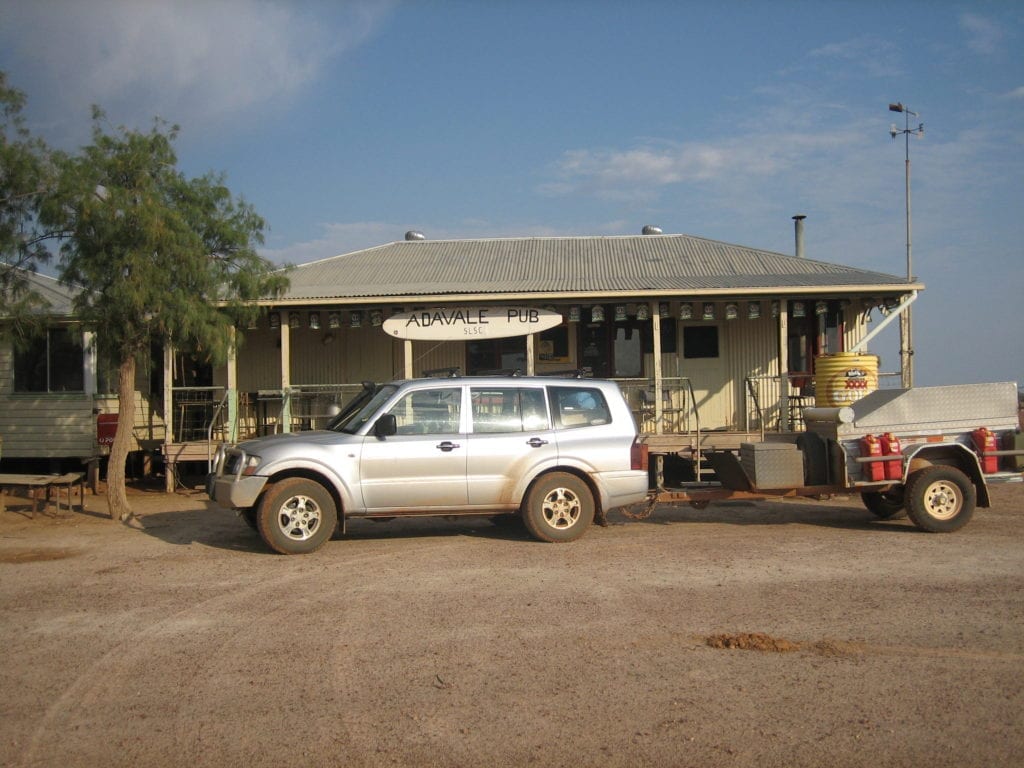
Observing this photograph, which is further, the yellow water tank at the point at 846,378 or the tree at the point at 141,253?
the yellow water tank at the point at 846,378

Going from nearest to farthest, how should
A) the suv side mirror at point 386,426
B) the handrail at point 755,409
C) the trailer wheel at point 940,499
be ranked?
1. the suv side mirror at point 386,426
2. the trailer wheel at point 940,499
3. the handrail at point 755,409

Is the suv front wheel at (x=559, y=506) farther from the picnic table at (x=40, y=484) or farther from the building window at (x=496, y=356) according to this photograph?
the building window at (x=496, y=356)

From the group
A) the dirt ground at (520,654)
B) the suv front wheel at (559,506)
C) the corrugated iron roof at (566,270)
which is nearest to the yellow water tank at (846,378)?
the corrugated iron roof at (566,270)

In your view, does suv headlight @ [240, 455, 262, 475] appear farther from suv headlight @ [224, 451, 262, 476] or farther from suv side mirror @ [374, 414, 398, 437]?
suv side mirror @ [374, 414, 398, 437]

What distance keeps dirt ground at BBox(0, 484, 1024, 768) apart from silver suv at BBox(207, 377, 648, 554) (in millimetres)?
428

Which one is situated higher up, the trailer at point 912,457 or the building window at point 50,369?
the building window at point 50,369

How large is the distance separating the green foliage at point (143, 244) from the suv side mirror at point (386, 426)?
11.6ft

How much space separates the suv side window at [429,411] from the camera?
895 centimetres

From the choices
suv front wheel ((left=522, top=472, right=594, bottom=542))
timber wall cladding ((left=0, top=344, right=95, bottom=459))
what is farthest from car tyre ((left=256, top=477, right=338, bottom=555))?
timber wall cladding ((left=0, top=344, right=95, bottom=459))

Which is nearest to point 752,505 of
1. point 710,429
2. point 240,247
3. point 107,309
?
point 710,429

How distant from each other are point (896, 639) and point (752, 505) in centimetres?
691

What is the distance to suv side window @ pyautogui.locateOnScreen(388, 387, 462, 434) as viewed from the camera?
352 inches

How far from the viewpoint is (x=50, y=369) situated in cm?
1591

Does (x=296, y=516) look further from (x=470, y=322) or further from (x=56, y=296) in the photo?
(x=56, y=296)
